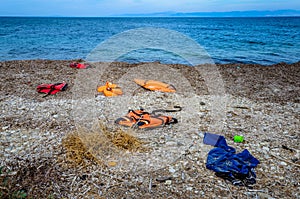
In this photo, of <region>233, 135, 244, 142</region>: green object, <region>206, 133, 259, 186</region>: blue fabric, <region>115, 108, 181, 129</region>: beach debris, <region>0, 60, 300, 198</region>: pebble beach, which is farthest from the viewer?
<region>115, 108, 181, 129</region>: beach debris

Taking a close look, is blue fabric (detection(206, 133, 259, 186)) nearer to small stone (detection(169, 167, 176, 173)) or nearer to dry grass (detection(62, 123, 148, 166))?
small stone (detection(169, 167, 176, 173))

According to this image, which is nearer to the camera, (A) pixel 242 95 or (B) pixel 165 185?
(B) pixel 165 185

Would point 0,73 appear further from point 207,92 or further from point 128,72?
point 207,92

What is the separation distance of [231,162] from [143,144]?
5.83ft

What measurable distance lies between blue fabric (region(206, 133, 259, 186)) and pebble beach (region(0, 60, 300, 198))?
0.15 m

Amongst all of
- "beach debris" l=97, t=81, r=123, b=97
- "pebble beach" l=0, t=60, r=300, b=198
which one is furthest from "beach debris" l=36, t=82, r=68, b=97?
"beach debris" l=97, t=81, r=123, b=97

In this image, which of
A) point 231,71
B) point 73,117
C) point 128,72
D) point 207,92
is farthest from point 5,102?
point 231,71

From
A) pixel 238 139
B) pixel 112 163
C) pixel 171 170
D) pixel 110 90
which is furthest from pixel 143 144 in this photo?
pixel 110 90

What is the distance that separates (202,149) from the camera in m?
4.93

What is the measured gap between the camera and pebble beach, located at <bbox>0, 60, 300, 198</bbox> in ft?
12.4

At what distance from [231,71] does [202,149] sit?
875 cm

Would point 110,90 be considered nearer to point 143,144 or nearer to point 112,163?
point 143,144

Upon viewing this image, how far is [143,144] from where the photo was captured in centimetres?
507

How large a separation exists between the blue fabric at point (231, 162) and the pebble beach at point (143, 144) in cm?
15
